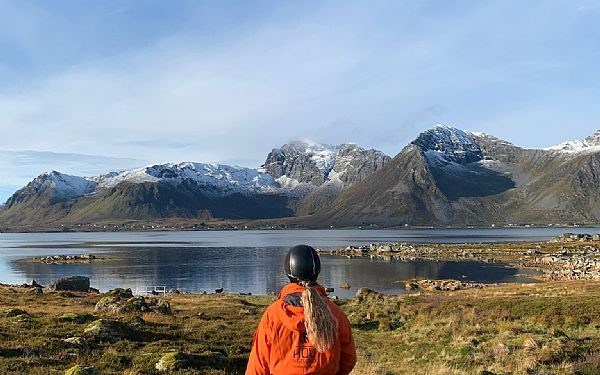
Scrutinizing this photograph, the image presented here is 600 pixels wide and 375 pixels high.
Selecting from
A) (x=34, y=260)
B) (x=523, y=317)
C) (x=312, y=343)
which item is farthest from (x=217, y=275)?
(x=312, y=343)

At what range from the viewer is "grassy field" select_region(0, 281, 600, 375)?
16453 mm

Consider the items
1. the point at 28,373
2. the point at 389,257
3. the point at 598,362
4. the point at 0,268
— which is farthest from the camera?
the point at 389,257

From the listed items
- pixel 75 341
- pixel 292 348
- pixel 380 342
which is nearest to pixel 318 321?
pixel 292 348

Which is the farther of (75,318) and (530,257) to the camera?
(530,257)

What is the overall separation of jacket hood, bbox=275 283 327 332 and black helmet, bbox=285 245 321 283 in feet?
0.67

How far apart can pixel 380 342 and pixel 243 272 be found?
3309 inches

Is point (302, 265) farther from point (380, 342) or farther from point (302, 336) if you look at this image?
point (380, 342)

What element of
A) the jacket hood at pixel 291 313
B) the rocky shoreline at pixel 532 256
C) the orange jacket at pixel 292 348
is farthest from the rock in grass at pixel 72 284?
the rocky shoreline at pixel 532 256

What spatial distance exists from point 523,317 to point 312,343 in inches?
1111

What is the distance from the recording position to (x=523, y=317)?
30766 mm

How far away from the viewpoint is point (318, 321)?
6.64m

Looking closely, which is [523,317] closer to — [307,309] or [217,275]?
[307,309]

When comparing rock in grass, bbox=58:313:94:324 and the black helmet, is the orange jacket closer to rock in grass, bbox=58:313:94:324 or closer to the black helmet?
the black helmet

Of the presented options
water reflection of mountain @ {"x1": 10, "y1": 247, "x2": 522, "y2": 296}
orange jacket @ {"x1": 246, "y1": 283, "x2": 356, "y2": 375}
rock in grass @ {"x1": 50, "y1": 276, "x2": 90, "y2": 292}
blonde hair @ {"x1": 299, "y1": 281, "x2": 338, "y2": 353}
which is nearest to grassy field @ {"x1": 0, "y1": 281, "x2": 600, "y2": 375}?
orange jacket @ {"x1": 246, "y1": 283, "x2": 356, "y2": 375}
